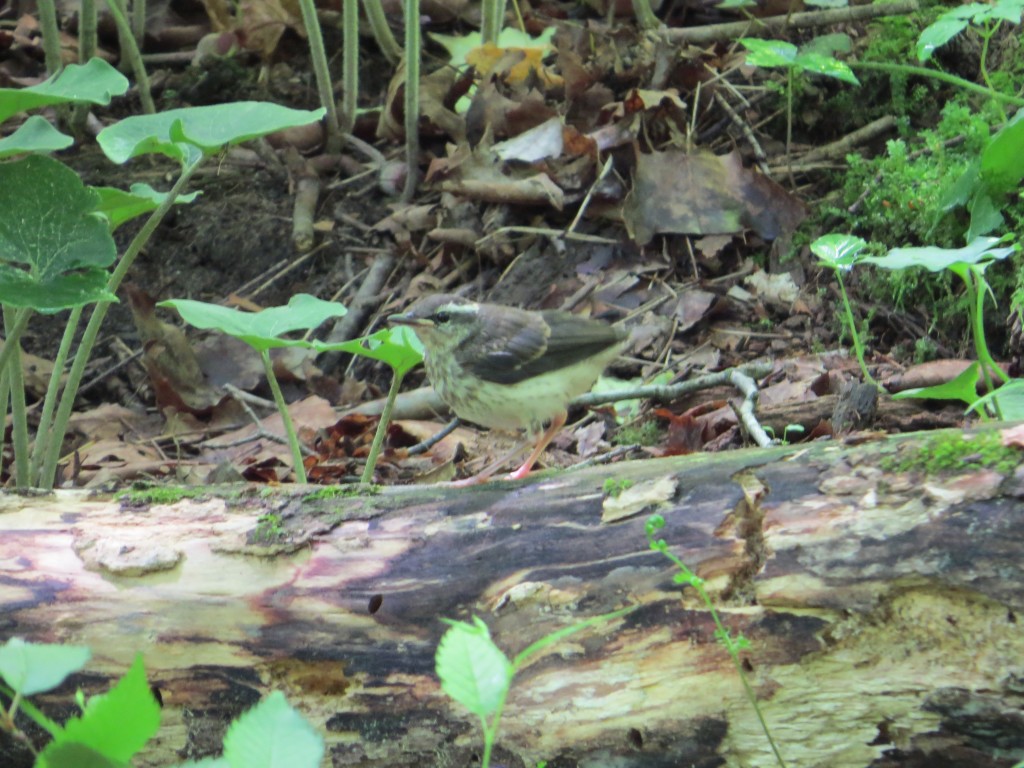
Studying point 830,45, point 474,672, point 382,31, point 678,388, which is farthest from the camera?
point 382,31

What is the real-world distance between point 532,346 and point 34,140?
199 cm

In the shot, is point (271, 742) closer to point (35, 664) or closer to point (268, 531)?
point (35, 664)

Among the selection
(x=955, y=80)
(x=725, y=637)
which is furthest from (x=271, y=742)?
(x=955, y=80)

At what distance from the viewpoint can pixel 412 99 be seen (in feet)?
22.4

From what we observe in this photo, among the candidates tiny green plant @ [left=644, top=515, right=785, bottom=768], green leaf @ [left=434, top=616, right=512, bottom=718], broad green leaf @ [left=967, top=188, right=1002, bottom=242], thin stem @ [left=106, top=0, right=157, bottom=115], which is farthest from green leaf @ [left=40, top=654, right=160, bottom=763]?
thin stem @ [left=106, top=0, right=157, bottom=115]

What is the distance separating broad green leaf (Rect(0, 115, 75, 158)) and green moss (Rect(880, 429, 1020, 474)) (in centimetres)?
281

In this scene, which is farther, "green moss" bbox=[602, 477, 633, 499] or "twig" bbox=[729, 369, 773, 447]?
"twig" bbox=[729, 369, 773, 447]

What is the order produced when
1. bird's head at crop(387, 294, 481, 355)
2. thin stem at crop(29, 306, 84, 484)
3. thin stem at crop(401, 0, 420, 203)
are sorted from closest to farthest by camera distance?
thin stem at crop(29, 306, 84, 484) < bird's head at crop(387, 294, 481, 355) < thin stem at crop(401, 0, 420, 203)

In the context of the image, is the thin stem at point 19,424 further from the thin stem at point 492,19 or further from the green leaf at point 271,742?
the thin stem at point 492,19

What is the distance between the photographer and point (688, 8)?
7.78 metres

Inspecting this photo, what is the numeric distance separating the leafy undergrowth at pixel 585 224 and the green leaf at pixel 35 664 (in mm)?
3215

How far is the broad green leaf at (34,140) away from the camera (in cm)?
366

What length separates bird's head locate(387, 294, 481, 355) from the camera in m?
4.61

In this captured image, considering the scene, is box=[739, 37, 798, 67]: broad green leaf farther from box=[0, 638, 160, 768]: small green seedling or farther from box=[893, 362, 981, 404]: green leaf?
box=[0, 638, 160, 768]: small green seedling
